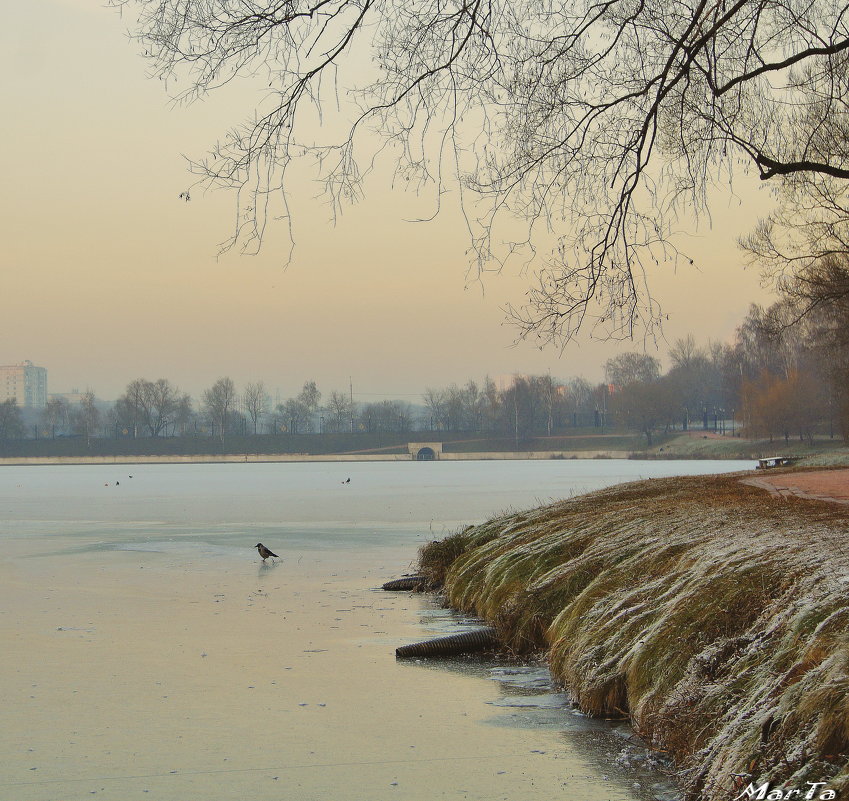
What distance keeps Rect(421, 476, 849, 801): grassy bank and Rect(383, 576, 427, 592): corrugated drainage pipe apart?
2.21 metres

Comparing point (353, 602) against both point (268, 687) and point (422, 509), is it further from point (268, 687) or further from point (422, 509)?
point (422, 509)

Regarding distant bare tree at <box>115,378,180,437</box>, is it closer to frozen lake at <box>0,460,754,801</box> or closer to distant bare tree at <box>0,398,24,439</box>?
distant bare tree at <box>0,398,24,439</box>

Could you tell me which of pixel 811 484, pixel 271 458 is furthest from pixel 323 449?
pixel 811 484

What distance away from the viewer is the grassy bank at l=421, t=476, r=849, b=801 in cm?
550

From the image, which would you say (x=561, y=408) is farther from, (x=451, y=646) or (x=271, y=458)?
(x=451, y=646)

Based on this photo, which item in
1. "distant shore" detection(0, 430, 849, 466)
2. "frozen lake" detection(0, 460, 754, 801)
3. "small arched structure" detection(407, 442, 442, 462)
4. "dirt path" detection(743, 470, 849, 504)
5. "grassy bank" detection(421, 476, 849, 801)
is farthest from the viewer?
"small arched structure" detection(407, 442, 442, 462)

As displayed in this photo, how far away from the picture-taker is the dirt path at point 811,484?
13266mm

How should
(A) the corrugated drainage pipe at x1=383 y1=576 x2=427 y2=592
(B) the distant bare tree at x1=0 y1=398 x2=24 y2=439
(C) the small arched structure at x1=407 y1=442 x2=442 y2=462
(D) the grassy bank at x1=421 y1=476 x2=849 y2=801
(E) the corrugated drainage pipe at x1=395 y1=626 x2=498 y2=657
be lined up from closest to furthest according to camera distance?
1. (D) the grassy bank at x1=421 y1=476 x2=849 y2=801
2. (E) the corrugated drainage pipe at x1=395 y1=626 x2=498 y2=657
3. (A) the corrugated drainage pipe at x1=383 y1=576 x2=427 y2=592
4. (C) the small arched structure at x1=407 y1=442 x2=442 y2=462
5. (B) the distant bare tree at x1=0 y1=398 x2=24 y2=439

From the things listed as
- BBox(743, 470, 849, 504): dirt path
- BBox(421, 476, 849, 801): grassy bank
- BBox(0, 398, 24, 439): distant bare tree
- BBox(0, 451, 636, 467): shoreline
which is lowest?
BBox(0, 451, 636, 467): shoreline

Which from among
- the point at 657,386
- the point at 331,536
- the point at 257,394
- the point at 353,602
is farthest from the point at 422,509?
the point at 257,394

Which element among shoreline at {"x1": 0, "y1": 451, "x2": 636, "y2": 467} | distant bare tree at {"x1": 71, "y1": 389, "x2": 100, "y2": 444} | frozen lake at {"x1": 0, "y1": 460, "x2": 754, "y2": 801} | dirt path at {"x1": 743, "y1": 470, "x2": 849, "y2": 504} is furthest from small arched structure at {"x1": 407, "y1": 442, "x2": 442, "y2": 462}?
frozen lake at {"x1": 0, "y1": 460, "x2": 754, "y2": 801}

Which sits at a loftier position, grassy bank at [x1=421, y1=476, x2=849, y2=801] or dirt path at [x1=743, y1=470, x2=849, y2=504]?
dirt path at [x1=743, y1=470, x2=849, y2=504]

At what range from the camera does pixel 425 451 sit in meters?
154

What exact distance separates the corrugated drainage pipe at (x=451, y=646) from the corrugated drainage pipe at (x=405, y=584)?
16.1ft
